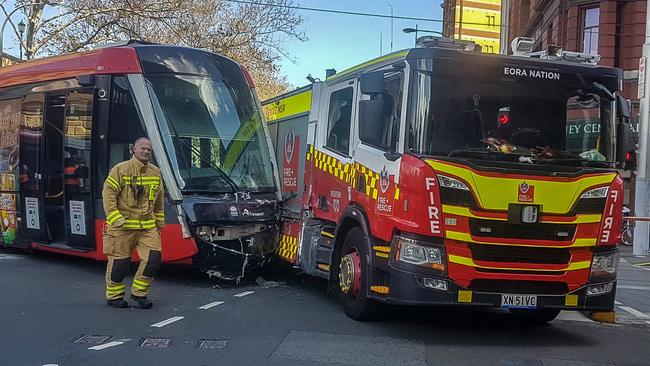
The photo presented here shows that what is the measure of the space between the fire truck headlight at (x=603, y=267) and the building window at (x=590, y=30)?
59.1 ft

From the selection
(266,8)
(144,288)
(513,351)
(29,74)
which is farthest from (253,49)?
(513,351)

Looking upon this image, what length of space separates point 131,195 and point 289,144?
2.99 meters

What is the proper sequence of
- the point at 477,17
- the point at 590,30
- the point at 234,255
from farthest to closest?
the point at 477,17 < the point at 590,30 < the point at 234,255

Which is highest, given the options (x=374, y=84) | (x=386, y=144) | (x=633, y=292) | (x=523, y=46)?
(x=523, y=46)

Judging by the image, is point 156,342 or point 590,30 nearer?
point 156,342

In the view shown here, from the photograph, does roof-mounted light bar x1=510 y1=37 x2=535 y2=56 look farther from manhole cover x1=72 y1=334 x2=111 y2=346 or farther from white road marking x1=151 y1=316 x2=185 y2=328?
manhole cover x1=72 y1=334 x2=111 y2=346

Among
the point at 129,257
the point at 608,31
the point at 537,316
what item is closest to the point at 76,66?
the point at 129,257

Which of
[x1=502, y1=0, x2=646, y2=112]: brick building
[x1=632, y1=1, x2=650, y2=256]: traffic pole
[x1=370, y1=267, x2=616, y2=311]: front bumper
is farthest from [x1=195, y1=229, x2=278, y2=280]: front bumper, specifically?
[x1=502, y1=0, x2=646, y2=112]: brick building

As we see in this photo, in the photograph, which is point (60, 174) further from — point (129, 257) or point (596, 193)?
point (596, 193)

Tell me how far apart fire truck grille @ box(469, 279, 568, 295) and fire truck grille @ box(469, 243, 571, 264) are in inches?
8.1

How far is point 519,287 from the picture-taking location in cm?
625

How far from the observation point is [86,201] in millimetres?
9430

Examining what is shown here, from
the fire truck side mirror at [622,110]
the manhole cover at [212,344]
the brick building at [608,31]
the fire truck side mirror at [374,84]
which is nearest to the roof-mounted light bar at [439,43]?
the fire truck side mirror at [374,84]

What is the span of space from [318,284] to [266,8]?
1768 centimetres
